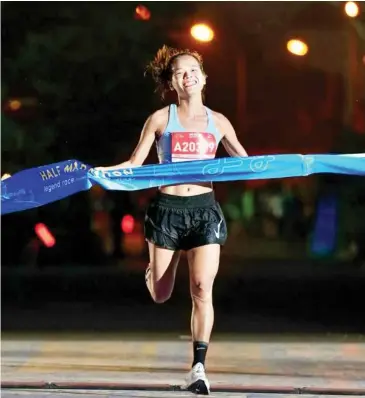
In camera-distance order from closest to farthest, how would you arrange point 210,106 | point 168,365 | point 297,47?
point 168,365 → point 210,106 → point 297,47

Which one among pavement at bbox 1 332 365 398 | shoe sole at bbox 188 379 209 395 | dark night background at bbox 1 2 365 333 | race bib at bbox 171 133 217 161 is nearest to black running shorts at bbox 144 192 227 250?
race bib at bbox 171 133 217 161

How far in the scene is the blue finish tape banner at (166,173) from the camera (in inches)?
179

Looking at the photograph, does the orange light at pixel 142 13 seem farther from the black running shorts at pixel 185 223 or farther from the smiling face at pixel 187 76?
the black running shorts at pixel 185 223

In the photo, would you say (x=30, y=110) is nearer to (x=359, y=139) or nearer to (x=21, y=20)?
(x=21, y=20)

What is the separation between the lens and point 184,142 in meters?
4.58

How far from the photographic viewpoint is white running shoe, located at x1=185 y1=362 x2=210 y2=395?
4.60m

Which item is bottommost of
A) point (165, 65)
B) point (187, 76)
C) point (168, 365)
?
point (168, 365)

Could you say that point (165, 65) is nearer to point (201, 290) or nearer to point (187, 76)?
point (187, 76)

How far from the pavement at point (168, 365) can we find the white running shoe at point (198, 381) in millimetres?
82

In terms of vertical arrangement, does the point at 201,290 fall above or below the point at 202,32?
below

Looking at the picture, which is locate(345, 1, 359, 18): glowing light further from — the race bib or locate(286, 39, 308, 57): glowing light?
the race bib

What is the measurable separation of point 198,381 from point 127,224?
6.79 feet

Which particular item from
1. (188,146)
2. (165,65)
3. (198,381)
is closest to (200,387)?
(198,381)

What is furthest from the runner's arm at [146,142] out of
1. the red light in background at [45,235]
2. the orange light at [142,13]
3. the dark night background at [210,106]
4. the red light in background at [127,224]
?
the red light in background at [45,235]
